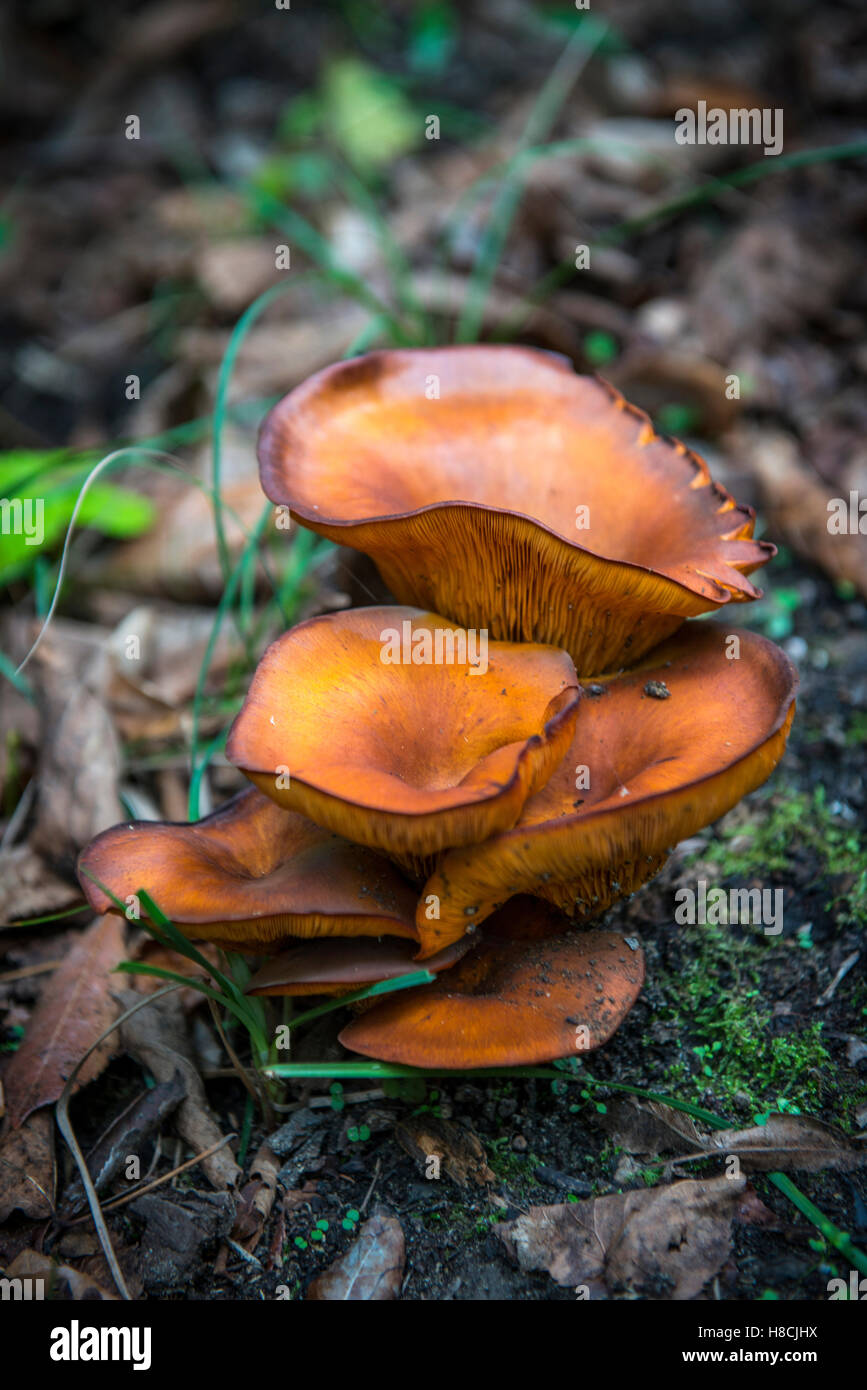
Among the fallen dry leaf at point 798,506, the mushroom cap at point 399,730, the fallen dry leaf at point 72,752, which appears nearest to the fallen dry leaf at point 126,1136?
the fallen dry leaf at point 72,752

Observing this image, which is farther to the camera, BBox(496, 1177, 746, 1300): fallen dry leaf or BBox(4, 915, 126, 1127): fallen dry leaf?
BBox(4, 915, 126, 1127): fallen dry leaf

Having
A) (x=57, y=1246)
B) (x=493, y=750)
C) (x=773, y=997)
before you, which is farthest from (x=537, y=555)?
(x=57, y=1246)

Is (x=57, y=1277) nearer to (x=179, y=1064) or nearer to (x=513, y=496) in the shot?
(x=179, y=1064)

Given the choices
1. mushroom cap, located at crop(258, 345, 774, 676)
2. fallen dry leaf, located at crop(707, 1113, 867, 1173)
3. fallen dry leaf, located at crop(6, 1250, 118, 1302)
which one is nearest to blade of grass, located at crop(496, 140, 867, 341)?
mushroom cap, located at crop(258, 345, 774, 676)

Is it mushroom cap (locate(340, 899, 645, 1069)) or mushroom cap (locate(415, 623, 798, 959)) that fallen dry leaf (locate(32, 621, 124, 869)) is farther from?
mushroom cap (locate(415, 623, 798, 959))

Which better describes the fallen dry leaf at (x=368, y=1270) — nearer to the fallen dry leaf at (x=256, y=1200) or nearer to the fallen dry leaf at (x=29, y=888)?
the fallen dry leaf at (x=256, y=1200)

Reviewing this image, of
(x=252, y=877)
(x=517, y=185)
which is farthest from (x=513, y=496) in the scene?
(x=517, y=185)

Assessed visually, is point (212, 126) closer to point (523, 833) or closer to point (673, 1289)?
point (523, 833)
